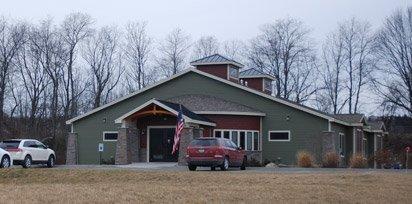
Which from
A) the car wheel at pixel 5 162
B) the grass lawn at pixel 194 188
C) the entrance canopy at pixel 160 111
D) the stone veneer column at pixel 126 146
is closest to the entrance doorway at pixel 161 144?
the stone veneer column at pixel 126 146

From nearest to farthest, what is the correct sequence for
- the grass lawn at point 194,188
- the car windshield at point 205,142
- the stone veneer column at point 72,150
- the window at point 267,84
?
1. the grass lawn at point 194,188
2. the car windshield at point 205,142
3. the stone veneer column at point 72,150
4. the window at point 267,84

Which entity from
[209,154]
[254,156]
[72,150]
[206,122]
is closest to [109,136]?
[72,150]

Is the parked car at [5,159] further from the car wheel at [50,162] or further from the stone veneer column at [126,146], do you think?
the stone veneer column at [126,146]

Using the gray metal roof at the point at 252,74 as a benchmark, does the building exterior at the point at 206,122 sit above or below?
below

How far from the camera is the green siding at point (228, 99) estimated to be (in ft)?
146

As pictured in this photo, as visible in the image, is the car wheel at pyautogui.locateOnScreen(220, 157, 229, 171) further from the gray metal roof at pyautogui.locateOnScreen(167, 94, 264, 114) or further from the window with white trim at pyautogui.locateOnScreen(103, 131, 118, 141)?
the window with white trim at pyautogui.locateOnScreen(103, 131, 118, 141)

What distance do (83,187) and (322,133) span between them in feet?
87.2

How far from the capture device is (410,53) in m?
68.2

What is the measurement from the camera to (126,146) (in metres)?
42.0

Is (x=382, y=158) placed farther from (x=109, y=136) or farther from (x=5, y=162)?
(x=5, y=162)

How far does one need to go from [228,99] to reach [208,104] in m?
1.45

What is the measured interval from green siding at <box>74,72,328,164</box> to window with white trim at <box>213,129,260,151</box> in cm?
57

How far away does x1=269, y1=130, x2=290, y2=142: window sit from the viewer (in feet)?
147

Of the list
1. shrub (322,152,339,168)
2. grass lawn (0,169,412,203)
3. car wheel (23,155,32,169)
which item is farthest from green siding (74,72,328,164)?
grass lawn (0,169,412,203)
